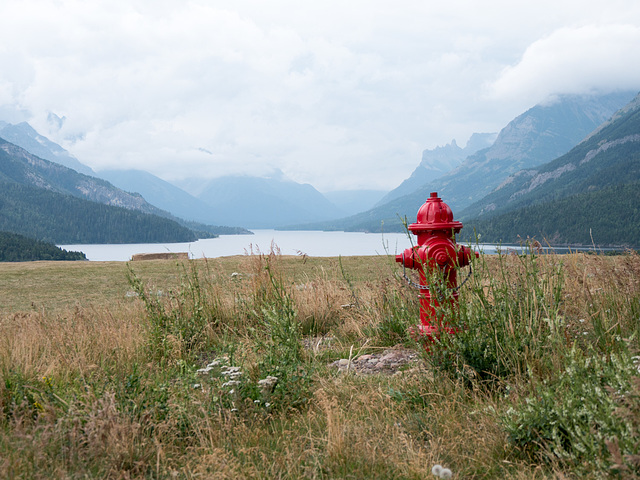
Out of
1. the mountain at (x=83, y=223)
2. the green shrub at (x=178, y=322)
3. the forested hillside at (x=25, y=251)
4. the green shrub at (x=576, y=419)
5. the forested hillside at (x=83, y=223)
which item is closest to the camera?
the green shrub at (x=576, y=419)

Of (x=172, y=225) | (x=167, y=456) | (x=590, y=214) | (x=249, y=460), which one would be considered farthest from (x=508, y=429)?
(x=172, y=225)

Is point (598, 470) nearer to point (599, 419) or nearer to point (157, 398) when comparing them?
point (599, 419)

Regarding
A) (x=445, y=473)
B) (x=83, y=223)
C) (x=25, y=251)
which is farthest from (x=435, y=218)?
(x=83, y=223)

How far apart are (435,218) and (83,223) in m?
159

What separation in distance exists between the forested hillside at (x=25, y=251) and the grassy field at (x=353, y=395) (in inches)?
2378

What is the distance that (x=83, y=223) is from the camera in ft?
472

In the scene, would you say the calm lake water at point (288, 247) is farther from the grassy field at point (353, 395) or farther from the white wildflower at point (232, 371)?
the white wildflower at point (232, 371)

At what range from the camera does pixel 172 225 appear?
143500 mm

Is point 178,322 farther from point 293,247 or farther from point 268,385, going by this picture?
point 293,247

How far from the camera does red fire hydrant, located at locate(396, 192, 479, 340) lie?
3.98 m

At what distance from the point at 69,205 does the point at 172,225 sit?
3882cm

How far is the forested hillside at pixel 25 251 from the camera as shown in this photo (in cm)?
6178

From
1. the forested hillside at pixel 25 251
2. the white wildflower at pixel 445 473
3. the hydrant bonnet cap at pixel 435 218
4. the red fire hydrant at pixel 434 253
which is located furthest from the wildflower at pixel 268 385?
the forested hillside at pixel 25 251

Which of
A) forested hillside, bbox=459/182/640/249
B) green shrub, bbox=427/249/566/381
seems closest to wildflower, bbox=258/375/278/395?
green shrub, bbox=427/249/566/381
